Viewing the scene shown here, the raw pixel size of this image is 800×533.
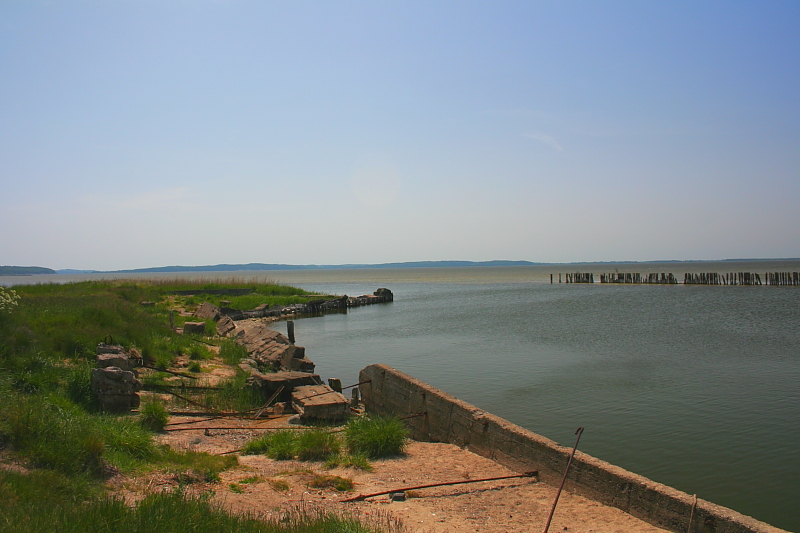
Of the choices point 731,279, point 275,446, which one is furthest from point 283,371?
point 731,279

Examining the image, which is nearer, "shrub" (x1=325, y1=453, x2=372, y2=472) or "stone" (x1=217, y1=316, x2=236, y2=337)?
"shrub" (x1=325, y1=453, x2=372, y2=472)

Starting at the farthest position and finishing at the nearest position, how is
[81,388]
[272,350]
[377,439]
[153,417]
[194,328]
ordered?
[194,328], [272,350], [81,388], [153,417], [377,439]

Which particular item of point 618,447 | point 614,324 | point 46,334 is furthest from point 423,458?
point 614,324

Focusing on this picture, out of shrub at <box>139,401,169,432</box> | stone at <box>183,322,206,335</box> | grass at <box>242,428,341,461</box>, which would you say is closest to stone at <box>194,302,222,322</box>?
stone at <box>183,322,206,335</box>

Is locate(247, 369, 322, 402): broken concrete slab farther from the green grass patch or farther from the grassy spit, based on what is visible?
the green grass patch

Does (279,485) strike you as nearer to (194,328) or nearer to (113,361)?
(113,361)

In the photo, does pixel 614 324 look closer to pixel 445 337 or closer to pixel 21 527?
pixel 445 337

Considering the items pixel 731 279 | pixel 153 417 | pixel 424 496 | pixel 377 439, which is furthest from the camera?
pixel 731 279

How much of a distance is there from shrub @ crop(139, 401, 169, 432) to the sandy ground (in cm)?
87

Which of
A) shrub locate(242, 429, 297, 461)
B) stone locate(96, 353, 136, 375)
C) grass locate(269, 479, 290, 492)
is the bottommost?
shrub locate(242, 429, 297, 461)

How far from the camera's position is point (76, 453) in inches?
246

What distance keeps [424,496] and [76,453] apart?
13.3 ft

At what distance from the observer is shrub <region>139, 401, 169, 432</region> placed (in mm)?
9312

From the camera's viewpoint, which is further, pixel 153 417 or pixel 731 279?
pixel 731 279
